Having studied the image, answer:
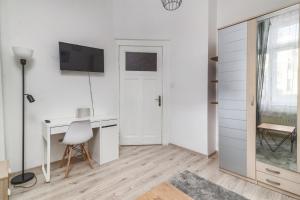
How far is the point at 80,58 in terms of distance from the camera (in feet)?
9.56

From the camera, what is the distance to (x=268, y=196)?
6.34 ft

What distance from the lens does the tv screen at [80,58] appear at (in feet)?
8.99

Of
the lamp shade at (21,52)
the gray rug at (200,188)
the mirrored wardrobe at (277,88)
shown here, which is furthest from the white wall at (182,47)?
the lamp shade at (21,52)

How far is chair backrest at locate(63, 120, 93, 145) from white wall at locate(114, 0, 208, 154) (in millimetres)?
1850

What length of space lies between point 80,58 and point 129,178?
208 cm

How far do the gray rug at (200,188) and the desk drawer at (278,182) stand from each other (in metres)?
0.43

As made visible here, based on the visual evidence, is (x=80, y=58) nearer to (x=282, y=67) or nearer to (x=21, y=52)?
(x=21, y=52)

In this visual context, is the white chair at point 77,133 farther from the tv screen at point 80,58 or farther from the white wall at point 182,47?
the white wall at point 182,47

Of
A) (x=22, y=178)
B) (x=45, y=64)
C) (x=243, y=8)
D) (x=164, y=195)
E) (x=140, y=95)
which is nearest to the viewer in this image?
(x=164, y=195)

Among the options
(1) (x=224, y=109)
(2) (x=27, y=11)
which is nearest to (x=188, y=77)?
(1) (x=224, y=109)

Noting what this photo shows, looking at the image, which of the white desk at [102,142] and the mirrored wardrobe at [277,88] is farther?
the white desk at [102,142]

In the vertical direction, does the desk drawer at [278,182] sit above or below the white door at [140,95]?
below

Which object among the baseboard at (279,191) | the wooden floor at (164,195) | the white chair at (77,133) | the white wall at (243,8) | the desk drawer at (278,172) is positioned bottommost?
the baseboard at (279,191)

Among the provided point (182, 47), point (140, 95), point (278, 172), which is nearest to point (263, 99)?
point (278, 172)
